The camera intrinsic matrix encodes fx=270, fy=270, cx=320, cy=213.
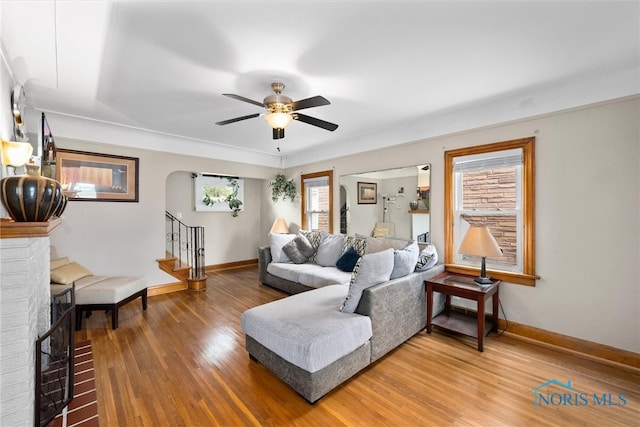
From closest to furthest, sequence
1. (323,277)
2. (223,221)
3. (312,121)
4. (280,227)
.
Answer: (312,121), (323,277), (280,227), (223,221)

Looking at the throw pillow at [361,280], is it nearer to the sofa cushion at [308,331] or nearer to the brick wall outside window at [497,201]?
the sofa cushion at [308,331]

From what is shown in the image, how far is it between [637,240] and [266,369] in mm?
3355

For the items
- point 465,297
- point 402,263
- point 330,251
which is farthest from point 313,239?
point 465,297

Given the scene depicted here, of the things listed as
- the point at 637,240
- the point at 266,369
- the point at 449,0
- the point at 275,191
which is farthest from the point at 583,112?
the point at 275,191

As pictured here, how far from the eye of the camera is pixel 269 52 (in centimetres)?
205

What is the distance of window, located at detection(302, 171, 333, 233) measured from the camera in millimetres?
5122

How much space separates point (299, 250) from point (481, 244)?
2.68 meters

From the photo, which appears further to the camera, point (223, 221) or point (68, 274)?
point (223, 221)

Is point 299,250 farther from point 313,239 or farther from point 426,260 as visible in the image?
point 426,260

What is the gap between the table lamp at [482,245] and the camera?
8.88 ft

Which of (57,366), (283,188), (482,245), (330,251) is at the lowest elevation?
(57,366)

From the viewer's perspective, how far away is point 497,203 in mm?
3111

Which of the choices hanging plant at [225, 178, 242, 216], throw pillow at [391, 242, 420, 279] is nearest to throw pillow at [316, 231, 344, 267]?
throw pillow at [391, 242, 420, 279]

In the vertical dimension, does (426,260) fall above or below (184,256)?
above
